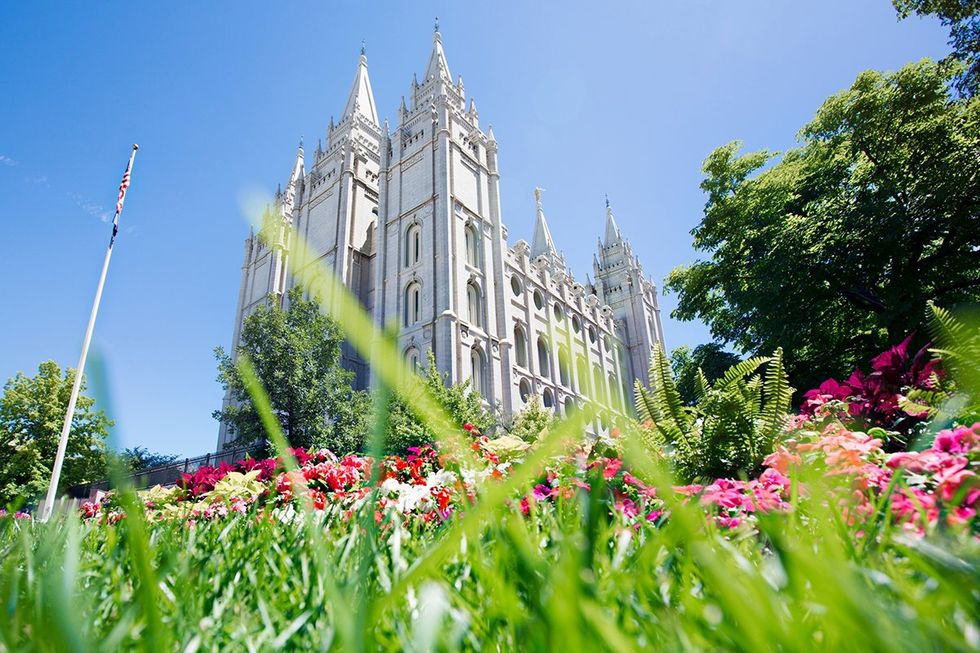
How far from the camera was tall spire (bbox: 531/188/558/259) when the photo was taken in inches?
1820

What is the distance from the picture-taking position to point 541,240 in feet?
154

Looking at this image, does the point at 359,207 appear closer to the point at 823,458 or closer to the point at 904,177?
the point at 904,177

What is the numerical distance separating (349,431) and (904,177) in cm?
1705

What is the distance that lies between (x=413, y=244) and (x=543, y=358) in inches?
466

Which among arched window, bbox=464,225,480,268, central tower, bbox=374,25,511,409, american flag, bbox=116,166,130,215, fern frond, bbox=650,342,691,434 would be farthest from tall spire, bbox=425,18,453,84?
fern frond, bbox=650,342,691,434

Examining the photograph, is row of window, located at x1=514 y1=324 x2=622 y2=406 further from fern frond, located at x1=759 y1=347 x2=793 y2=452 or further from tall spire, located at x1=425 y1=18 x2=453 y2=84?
fern frond, located at x1=759 y1=347 x2=793 y2=452

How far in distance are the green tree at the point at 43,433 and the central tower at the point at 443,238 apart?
13728mm

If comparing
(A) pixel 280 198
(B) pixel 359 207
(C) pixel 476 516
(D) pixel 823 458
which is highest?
(A) pixel 280 198

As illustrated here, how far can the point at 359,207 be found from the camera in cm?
3556

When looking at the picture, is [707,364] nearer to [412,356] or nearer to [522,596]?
[522,596]

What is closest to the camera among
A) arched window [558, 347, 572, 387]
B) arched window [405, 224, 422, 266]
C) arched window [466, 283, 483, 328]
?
arched window [466, 283, 483, 328]

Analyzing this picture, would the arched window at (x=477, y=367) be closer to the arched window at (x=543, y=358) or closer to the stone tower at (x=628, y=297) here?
the arched window at (x=543, y=358)

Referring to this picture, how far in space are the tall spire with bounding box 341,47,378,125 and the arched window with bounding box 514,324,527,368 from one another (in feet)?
67.4

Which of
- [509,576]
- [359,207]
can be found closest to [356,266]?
[359,207]
